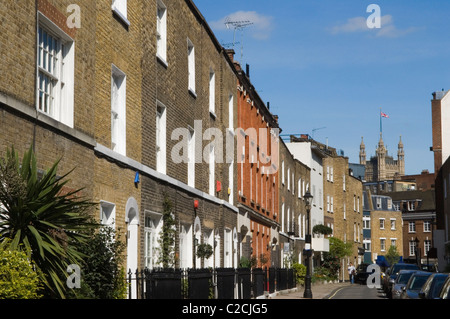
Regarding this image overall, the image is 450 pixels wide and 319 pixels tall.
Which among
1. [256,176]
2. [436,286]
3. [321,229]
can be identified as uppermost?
[256,176]

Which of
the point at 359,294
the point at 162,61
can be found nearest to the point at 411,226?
the point at 359,294

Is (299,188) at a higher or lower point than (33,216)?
higher

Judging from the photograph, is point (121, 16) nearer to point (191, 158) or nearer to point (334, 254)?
point (191, 158)

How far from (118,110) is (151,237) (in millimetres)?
4079

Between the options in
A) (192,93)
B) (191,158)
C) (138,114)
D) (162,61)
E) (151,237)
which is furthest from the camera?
(192,93)

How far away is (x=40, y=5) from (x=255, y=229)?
27.2 meters

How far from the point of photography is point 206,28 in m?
28.2

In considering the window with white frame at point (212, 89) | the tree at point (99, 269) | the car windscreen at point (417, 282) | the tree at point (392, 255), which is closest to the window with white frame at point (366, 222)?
the tree at point (392, 255)

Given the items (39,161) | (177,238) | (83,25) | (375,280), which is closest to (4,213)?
(39,161)

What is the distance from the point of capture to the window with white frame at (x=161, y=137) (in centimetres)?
2158

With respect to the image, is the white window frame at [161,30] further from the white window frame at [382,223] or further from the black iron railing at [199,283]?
the white window frame at [382,223]

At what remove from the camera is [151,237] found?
20375mm

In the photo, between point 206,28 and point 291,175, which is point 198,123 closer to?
point 206,28

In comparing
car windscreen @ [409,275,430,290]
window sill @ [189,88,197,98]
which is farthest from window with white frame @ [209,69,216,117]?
car windscreen @ [409,275,430,290]
